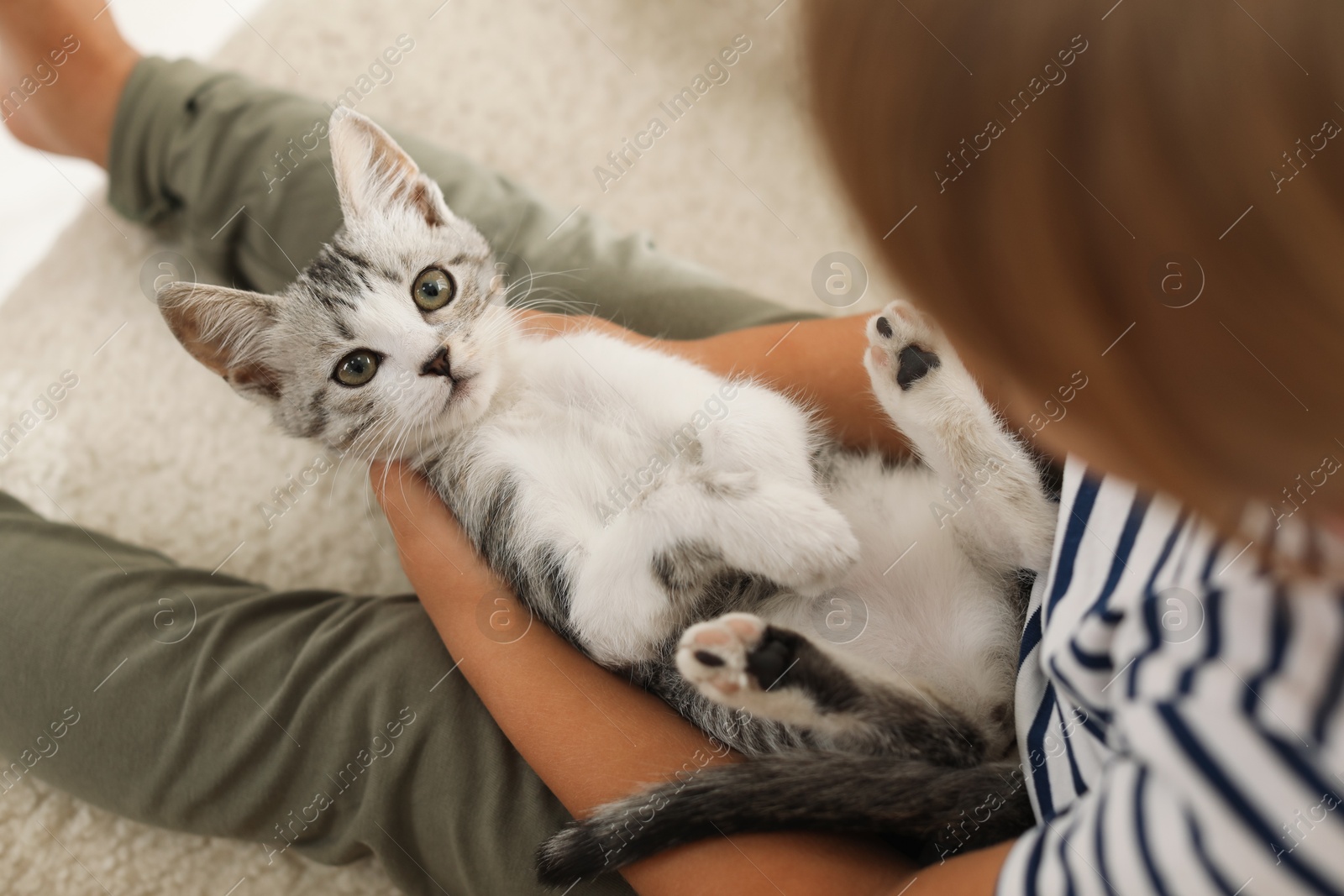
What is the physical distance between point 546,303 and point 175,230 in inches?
37.0

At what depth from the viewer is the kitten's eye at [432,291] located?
105 cm

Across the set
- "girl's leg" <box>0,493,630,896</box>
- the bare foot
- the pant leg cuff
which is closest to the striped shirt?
"girl's leg" <box>0,493,630,896</box>

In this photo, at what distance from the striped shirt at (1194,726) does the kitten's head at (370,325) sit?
0.77 metres

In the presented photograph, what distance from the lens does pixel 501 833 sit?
92 cm

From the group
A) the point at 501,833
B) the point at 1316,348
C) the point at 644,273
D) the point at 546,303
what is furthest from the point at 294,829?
the point at 1316,348

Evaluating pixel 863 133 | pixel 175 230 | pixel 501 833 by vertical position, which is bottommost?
pixel 175 230

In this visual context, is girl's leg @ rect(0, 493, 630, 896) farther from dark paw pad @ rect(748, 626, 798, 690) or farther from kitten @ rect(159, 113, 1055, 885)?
dark paw pad @ rect(748, 626, 798, 690)

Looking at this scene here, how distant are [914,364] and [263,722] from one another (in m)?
0.95

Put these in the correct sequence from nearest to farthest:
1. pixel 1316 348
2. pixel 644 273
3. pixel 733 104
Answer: pixel 1316 348, pixel 644 273, pixel 733 104

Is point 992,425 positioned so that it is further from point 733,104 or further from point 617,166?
point 733,104

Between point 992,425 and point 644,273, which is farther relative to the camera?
point 644,273

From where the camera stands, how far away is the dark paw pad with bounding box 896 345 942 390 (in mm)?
936

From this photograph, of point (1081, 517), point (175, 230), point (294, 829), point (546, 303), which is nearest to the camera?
point (1081, 517)

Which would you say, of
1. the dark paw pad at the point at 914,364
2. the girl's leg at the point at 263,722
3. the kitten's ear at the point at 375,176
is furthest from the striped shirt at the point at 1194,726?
the kitten's ear at the point at 375,176
